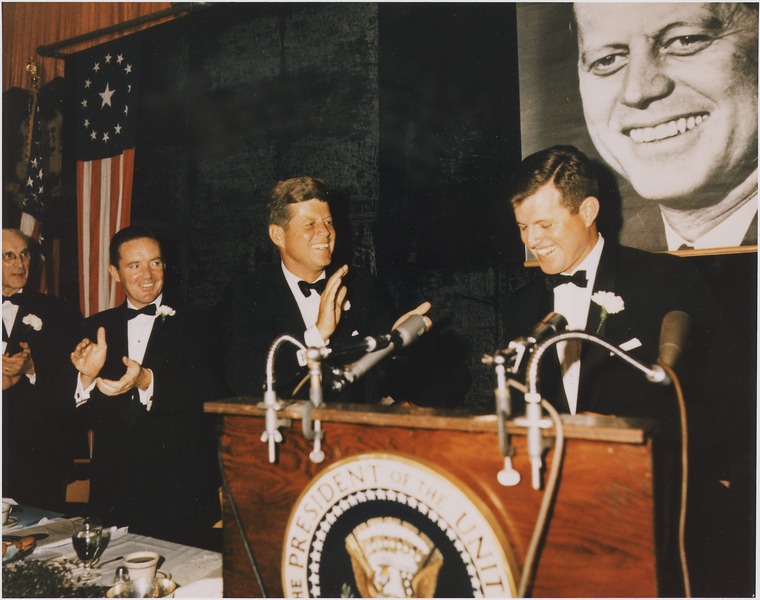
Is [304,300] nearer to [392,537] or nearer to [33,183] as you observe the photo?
[392,537]

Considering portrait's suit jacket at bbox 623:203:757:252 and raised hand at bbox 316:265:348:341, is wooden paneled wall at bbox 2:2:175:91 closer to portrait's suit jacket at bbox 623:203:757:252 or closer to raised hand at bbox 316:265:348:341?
raised hand at bbox 316:265:348:341

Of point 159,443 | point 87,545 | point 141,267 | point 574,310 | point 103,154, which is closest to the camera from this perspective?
point 87,545

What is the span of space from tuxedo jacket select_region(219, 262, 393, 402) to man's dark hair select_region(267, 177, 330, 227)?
317 mm

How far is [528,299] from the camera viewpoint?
2.70m

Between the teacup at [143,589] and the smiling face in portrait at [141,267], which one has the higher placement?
the smiling face in portrait at [141,267]

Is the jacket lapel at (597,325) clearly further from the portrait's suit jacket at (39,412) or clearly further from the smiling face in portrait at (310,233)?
the portrait's suit jacket at (39,412)

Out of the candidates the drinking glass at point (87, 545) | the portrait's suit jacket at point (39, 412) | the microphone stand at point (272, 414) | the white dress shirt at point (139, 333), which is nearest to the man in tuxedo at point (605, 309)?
the microphone stand at point (272, 414)

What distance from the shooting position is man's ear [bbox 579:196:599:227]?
8.19 ft

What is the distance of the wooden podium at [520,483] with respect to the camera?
1.11 meters

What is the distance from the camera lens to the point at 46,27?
565 centimetres

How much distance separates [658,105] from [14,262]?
4.42m

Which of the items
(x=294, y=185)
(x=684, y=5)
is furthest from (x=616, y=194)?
(x=294, y=185)

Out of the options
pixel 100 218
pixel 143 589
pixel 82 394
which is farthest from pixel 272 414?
pixel 100 218

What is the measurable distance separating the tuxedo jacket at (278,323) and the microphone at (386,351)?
4.42ft
